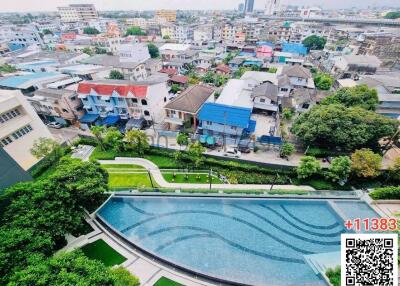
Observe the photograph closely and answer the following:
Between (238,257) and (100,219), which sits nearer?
(238,257)

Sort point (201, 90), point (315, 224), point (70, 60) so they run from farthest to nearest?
point (70, 60) → point (201, 90) → point (315, 224)

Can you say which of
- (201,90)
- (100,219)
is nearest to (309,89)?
(201,90)

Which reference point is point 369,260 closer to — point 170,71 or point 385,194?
point 385,194

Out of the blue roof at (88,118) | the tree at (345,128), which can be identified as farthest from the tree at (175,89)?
the tree at (345,128)

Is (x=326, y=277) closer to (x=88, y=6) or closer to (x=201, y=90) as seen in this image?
(x=201, y=90)

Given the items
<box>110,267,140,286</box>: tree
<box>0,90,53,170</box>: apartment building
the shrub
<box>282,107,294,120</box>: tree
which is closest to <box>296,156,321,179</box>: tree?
the shrub

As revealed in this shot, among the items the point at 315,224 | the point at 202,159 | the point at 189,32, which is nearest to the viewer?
the point at 315,224

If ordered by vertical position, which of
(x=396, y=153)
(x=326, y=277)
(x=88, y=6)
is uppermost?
(x=88, y=6)
